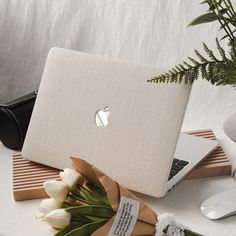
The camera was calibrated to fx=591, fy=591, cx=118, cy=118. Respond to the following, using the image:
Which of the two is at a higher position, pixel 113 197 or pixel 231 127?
pixel 231 127

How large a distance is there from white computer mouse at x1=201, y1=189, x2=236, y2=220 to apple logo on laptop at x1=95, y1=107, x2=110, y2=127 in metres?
0.25

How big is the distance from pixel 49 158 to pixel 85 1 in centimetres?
55

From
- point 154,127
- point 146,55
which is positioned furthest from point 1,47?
point 154,127

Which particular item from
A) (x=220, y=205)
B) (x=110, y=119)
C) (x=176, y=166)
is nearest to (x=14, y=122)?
(x=110, y=119)

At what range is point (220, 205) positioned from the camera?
1.08 meters

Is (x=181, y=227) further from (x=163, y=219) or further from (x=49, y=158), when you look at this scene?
(x=49, y=158)

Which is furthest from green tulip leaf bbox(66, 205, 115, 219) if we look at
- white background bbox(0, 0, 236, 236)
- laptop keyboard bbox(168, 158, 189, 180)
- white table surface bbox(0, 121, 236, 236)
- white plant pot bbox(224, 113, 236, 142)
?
white background bbox(0, 0, 236, 236)

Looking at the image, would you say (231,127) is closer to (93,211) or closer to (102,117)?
(102,117)

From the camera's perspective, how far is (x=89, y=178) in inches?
39.1

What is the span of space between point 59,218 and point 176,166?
0.33m

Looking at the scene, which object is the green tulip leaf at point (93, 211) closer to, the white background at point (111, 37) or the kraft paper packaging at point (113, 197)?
the kraft paper packaging at point (113, 197)

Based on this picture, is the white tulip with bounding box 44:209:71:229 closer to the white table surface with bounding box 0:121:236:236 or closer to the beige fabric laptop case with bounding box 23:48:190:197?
the white table surface with bounding box 0:121:236:236

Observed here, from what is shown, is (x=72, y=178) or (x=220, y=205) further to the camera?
(x=220, y=205)

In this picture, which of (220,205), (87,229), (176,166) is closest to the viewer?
(87,229)
